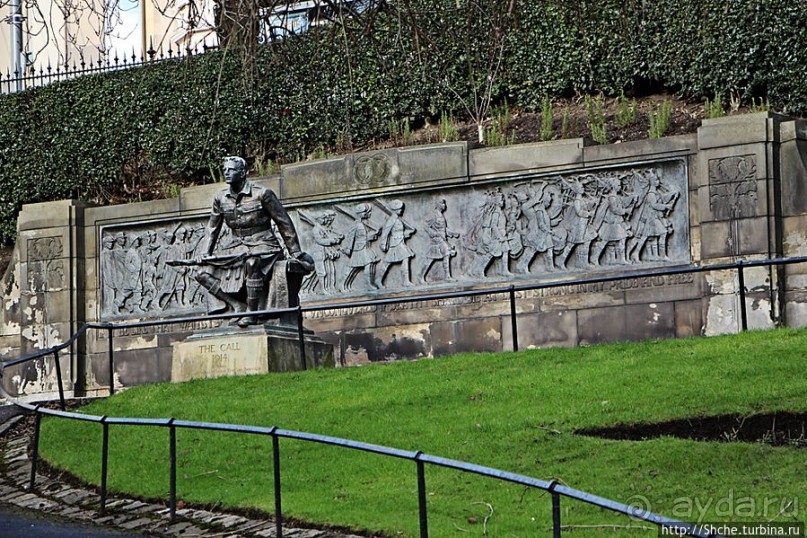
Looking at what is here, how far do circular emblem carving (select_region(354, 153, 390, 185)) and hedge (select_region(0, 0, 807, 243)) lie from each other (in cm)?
137

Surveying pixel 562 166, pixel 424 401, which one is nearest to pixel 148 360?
pixel 562 166

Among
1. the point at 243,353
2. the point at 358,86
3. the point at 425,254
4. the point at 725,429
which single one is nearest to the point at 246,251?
the point at 243,353

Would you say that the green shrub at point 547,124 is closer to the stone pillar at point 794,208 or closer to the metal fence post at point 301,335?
the stone pillar at point 794,208

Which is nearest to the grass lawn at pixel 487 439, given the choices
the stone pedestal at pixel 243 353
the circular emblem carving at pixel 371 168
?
the stone pedestal at pixel 243 353

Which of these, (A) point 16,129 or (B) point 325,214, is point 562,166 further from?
(A) point 16,129

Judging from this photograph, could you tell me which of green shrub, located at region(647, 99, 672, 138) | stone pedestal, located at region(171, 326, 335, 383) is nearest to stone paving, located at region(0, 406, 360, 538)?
stone pedestal, located at region(171, 326, 335, 383)

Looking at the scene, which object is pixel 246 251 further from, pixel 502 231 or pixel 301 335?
pixel 502 231

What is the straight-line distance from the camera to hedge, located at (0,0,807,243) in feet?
69.8

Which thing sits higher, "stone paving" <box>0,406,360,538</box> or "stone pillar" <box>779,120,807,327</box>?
"stone pillar" <box>779,120,807,327</box>

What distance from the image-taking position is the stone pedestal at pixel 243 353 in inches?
688

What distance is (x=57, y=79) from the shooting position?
2769cm

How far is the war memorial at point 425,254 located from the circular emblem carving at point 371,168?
3cm

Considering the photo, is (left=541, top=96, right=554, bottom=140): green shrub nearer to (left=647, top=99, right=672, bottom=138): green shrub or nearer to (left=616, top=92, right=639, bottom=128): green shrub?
(left=616, top=92, right=639, bottom=128): green shrub

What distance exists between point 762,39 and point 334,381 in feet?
30.1
